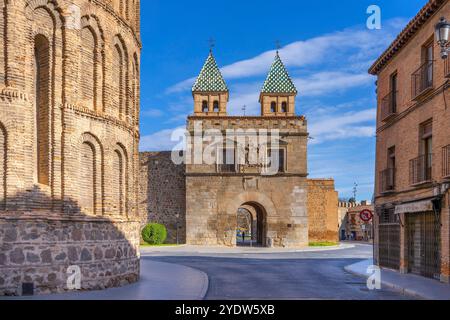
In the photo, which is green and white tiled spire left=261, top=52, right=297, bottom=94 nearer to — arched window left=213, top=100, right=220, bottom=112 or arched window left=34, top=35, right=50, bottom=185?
arched window left=213, top=100, right=220, bottom=112

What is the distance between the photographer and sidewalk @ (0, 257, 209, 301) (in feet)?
42.4

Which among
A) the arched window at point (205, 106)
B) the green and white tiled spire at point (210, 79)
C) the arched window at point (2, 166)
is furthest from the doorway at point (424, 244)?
the green and white tiled spire at point (210, 79)

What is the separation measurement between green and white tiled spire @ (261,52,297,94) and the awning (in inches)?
905

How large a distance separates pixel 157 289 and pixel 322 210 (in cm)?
2908

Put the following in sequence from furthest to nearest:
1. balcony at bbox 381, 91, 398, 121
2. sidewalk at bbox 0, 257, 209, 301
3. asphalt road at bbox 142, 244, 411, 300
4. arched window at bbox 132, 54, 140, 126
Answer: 1. balcony at bbox 381, 91, 398, 121
2. arched window at bbox 132, 54, 140, 126
3. asphalt road at bbox 142, 244, 411, 300
4. sidewalk at bbox 0, 257, 209, 301

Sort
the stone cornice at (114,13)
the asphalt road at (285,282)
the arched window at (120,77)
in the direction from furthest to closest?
1. the arched window at (120,77)
2. the stone cornice at (114,13)
3. the asphalt road at (285,282)

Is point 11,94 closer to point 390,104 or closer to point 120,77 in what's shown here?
point 120,77

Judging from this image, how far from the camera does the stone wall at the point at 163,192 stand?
131ft

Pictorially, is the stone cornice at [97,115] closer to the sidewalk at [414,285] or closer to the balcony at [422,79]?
the sidewalk at [414,285]

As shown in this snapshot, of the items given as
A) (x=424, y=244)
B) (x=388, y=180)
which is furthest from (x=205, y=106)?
(x=424, y=244)

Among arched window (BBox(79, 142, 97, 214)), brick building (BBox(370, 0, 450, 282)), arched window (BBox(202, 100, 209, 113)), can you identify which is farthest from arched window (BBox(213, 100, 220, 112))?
arched window (BBox(79, 142, 97, 214))

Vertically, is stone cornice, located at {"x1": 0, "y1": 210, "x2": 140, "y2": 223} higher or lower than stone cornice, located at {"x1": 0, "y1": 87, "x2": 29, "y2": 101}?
lower

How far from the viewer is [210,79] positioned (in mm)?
42875

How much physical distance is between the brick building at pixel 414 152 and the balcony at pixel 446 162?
15mm
